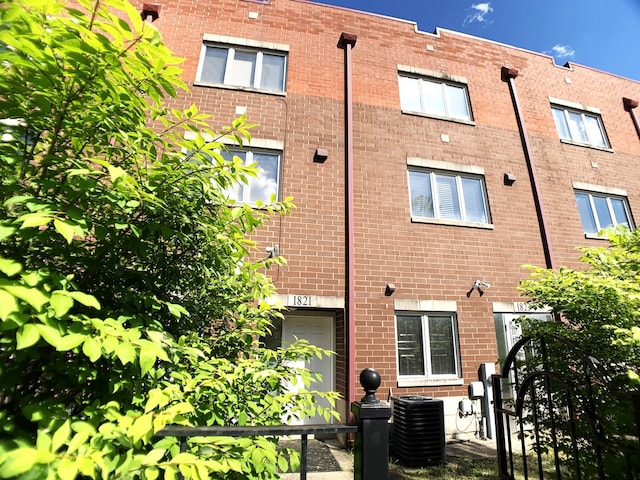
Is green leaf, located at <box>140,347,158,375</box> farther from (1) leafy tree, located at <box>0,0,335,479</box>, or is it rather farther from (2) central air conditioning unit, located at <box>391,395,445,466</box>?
(2) central air conditioning unit, located at <box>391,395,445,466</box>

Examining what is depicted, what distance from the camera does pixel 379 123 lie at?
9094 millimetres

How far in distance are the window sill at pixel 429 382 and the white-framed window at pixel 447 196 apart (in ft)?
13.4

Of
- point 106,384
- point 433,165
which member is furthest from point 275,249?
point 106,384

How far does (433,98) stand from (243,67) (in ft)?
19.7

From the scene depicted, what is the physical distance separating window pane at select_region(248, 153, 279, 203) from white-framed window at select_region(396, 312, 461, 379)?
446 cm

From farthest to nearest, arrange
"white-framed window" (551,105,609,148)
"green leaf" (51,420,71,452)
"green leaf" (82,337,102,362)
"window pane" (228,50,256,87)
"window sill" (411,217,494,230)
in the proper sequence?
"white-framed window" (551,105,609,148)
"window pane" (228,50,256,87)
"window sill" (411,217,494,230)
"green leaf" (82,337,102,362)
"green leaf" (51,420,71,452)

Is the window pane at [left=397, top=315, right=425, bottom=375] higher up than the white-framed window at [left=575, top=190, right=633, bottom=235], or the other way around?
the white-framed window at [left=575, top=190, right=633, bottom=235]

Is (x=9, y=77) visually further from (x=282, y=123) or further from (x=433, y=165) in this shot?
(x=433, y=165)

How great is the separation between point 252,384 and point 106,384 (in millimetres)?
965

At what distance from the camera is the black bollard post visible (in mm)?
1905

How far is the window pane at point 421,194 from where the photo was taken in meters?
8.66

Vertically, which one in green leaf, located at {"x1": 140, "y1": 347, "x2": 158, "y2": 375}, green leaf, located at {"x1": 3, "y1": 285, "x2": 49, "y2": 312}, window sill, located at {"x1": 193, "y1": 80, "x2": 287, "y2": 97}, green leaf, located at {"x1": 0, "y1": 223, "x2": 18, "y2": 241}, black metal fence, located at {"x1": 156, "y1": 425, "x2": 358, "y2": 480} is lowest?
black metal fence, located at {"x1": 156, "y1": 425, "x2": 358, "y2": 480}

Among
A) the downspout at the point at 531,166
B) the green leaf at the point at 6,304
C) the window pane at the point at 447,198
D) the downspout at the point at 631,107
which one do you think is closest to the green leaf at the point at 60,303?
the green leaf at the point at 6,304

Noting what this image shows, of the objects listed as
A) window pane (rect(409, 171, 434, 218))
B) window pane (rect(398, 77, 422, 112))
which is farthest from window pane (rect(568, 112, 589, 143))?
window pane (rect(409, 171, 434, 218))
